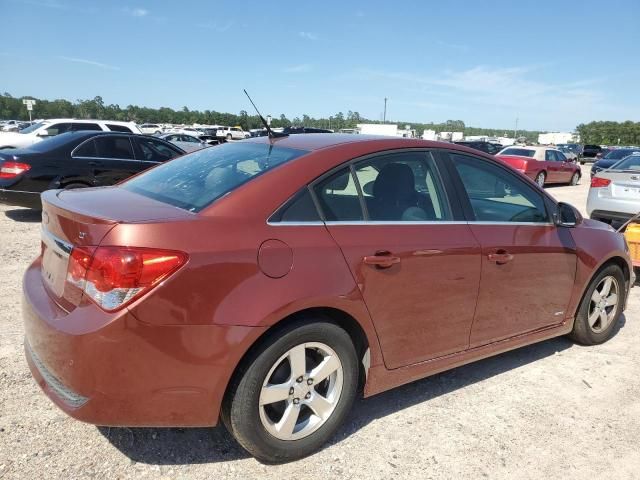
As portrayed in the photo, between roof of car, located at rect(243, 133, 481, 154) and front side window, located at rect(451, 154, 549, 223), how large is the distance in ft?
0.44

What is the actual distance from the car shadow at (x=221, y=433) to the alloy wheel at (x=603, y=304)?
994 mm

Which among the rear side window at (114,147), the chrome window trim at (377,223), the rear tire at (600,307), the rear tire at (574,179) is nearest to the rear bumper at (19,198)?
the rear side window at (114,147)

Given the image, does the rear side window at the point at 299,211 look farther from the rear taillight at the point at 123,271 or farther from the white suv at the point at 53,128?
the white suv at the point at 53,128

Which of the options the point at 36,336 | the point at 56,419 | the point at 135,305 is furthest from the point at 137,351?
the point at 56,419

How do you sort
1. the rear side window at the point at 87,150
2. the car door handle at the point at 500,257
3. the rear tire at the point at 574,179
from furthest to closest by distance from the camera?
the rear tire at the point at 574,179, the rear side window at the point at 87,150, the car door handle at the point at 500,257

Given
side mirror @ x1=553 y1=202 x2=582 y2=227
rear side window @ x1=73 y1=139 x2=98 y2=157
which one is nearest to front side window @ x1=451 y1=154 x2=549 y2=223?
side mirror @ x1=553 y1=202 x2=582 y2=227

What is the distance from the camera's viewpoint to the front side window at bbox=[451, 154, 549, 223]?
11.1 feet

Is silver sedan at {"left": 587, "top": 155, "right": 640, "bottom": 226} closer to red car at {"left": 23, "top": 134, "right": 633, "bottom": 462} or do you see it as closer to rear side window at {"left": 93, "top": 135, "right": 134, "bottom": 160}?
red car at {"left": 23, "top": 134, "right": 633, "bottom": 462}

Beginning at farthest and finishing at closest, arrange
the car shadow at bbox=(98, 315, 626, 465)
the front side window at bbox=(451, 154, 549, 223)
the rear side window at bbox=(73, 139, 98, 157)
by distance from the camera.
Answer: the rear side window at bbox=(73, 139, 98, 157), the front side window at bbox=(451, 154, 549, 223), the car shadow at bbox=(98, 315, 626, 465)

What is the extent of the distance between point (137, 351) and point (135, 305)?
0.19m

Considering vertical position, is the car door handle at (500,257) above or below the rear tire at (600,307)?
above

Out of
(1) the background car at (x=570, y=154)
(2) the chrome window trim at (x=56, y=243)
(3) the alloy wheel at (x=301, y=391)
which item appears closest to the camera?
(2) the chrome window trim at (x=56, y=243)

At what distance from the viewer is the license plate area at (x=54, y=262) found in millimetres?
2404

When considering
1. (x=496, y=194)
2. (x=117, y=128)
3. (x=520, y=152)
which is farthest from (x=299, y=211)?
(x=520, y=152)
